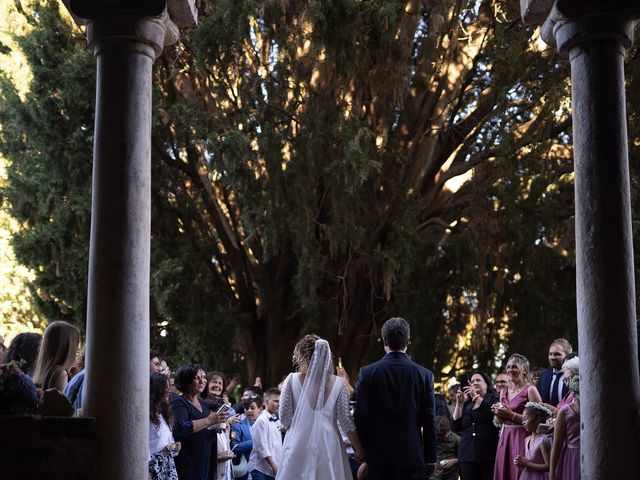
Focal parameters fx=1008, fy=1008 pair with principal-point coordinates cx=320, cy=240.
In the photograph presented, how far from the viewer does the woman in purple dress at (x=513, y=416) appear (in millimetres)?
8180

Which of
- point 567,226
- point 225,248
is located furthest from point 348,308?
point 567,226

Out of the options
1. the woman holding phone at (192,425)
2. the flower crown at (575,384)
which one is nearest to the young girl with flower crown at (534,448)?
the flower crown at (575,384)

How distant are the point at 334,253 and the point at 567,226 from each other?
328 cm

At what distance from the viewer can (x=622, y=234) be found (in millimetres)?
5816

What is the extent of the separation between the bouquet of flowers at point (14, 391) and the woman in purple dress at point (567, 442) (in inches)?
137

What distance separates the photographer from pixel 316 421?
693 cm

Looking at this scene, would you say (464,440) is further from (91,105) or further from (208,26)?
(91,105)

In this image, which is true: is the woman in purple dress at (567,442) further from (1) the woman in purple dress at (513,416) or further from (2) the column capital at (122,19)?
(2) the column capital at (122,19)

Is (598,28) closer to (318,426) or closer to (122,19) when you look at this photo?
(122,19)

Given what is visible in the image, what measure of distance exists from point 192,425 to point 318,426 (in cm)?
94

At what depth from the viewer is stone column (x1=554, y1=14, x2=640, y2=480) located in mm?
5602

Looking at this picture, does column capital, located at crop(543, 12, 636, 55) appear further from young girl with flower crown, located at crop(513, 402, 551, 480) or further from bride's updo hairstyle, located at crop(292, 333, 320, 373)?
young girl with flower crown, located at crop(513, 402, 551, 480)

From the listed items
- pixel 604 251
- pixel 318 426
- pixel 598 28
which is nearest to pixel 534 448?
pixel 318 426

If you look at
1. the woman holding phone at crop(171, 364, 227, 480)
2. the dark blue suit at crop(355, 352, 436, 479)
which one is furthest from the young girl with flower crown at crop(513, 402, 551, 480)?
the woman holding phone at crop(171, 364, 227, 480)
